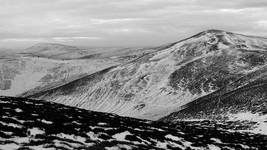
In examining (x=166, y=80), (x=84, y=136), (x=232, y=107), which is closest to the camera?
(x=84, y=136)

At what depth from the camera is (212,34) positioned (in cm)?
19788

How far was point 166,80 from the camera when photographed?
456ft

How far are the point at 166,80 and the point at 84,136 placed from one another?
11521 cm

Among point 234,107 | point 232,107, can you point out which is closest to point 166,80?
point 232,107

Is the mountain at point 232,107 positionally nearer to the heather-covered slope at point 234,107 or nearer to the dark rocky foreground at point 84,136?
the heather-covered slope at point 234,107

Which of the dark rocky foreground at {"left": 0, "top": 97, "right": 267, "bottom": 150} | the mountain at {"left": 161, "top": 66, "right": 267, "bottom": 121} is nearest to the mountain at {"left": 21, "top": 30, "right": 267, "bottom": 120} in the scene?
the mountain at {"left": 161, "top": 66, "right": 267, "bottom": 121}

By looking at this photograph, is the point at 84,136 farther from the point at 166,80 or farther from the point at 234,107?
the point at 166,80

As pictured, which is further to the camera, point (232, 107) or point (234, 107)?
point (232, 107)

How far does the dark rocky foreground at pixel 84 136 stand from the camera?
22.3m

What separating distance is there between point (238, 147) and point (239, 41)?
16932cm

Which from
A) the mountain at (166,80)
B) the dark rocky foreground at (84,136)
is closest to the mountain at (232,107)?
the mountain at (166,80)

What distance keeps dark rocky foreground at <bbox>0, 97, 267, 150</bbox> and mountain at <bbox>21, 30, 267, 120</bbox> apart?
2854 inches

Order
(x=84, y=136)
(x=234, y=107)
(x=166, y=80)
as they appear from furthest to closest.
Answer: (x=166, y=80)
(x=234, y=107)
(x=84, y=136)

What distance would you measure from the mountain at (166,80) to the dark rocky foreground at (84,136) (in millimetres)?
72483
